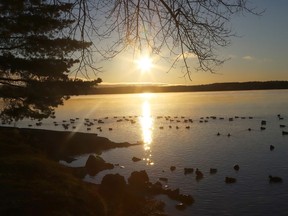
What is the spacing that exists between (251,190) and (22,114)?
15190mm

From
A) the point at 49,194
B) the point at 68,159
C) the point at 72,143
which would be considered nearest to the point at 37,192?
the point at 49,194

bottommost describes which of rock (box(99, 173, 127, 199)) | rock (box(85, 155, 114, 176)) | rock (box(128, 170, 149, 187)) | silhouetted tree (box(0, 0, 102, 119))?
rock (box(85, 155, 114, 176))

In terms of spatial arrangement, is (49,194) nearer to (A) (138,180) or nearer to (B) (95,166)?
(A) (138,180)

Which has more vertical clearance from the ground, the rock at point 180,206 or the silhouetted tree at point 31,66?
the silhouetted tree at point 31,66

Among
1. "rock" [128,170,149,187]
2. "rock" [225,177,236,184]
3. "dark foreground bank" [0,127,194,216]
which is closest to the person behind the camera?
"dark foreground bank" [0,127,194,216]

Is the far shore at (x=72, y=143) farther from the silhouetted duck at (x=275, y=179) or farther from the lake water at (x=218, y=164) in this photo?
the silhouetted duck at (x=275, y=179)

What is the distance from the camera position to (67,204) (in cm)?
1206

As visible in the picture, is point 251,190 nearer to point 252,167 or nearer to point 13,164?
point 252,167

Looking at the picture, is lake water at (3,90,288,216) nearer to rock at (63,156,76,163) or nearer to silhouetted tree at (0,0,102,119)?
rock at (63,156,76,163)

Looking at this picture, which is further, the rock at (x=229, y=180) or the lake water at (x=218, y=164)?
the rock at (x=229, y=180)

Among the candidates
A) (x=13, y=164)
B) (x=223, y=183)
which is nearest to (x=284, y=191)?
(x=223, y=183)

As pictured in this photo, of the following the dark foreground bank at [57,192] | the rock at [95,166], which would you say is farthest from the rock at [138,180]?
the rock at [95,166]

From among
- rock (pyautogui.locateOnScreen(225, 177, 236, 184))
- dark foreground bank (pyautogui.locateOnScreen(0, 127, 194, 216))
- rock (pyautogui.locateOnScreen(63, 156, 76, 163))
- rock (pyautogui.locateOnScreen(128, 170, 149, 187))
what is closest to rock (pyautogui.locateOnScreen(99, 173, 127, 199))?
dark foreground bank (pyautogui.locateOnScreen(0, 127, 194, 216))

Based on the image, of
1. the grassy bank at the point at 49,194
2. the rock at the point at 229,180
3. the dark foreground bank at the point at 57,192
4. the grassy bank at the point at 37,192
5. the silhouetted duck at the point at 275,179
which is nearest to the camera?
the grassy bank at the point at 37,192
